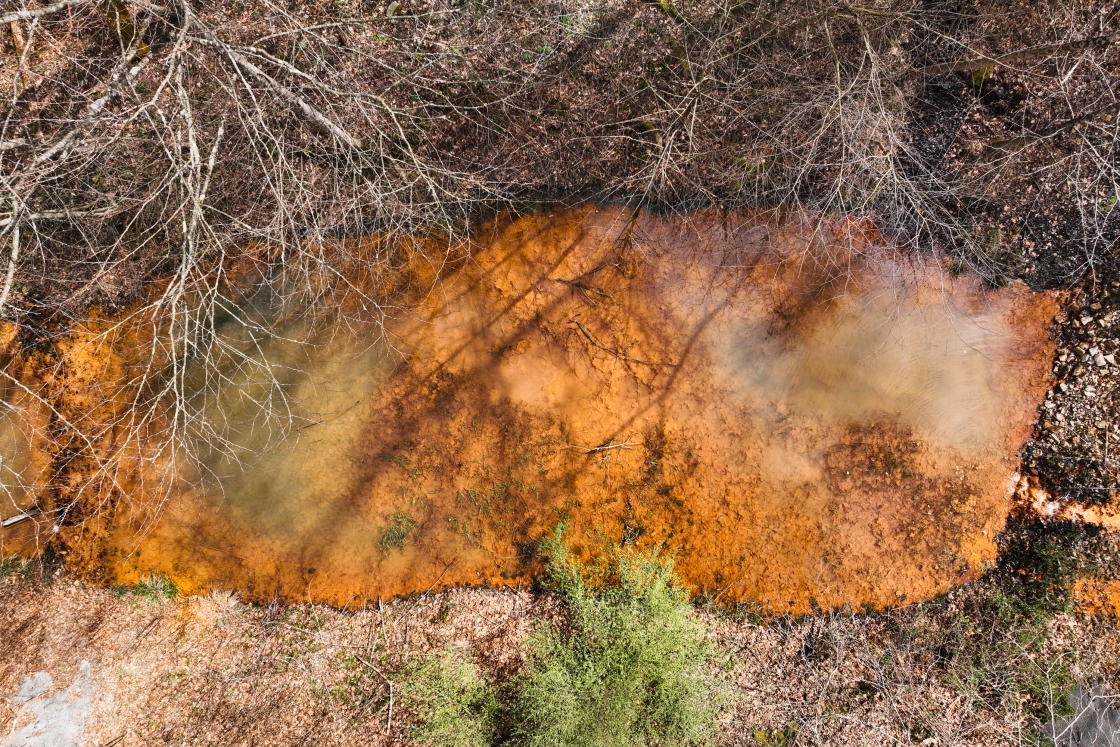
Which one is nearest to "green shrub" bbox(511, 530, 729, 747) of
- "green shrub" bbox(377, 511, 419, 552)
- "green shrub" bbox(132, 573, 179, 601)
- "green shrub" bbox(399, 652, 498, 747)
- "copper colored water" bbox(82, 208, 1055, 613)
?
"green shrub" bbox(399, 652, 498, 747)

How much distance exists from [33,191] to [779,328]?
746 cm

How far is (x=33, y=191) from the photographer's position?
→ 5.86 metres

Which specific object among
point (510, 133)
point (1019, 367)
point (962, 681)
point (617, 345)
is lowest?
point (962, 681)

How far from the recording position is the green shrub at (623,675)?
19.1ft

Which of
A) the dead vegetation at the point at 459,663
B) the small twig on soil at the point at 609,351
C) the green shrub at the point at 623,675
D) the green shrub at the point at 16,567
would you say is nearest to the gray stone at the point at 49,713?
the dead vegetation at the point at 459,663

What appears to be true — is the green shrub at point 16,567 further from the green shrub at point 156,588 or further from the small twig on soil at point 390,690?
the small twig on soil at point 390,690

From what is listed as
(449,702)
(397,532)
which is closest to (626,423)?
(397,532)

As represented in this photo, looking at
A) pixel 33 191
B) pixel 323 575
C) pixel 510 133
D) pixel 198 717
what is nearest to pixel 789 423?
pixel 510 133

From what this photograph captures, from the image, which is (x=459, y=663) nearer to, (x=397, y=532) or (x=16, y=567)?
(x=397, y=532)

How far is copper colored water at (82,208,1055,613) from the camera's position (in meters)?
6.37

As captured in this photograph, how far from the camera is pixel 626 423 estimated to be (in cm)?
650

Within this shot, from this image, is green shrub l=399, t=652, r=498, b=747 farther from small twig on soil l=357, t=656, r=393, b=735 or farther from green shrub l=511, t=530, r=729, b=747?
green shrub l=511, t=530, r=729, b=747

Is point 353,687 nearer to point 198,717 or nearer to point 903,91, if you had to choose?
point 198,717

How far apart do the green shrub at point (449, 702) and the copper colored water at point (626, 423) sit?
0.80 m
